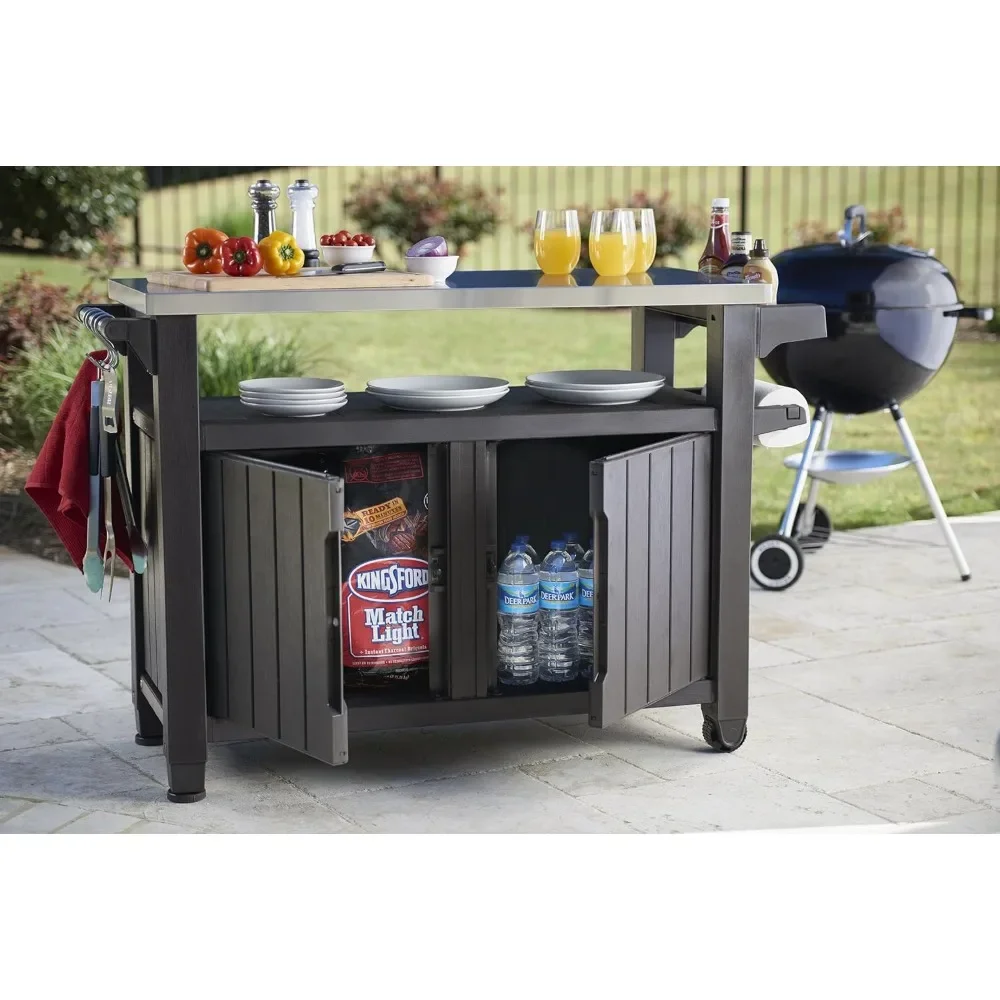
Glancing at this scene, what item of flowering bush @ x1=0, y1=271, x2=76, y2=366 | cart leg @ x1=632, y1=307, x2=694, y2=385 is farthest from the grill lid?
flowering bush @ x1=0, y1=271, x2=76, y2=366

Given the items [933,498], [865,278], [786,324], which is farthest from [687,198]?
[786,324]

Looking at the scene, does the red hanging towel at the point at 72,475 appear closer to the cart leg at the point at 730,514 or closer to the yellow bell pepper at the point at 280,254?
the yellow bell pepper at the point at 280,254

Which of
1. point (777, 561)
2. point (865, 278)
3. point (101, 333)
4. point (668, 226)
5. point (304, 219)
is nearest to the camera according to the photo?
point (101, 333)

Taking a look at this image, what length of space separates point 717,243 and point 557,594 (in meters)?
1.04

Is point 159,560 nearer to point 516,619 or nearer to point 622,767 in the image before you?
point 516,619

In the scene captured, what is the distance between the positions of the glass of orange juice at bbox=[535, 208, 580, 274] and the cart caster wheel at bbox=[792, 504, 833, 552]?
2.64 meters

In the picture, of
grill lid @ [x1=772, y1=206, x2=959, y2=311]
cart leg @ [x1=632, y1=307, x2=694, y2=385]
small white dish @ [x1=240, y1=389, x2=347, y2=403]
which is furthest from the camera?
grill lid @ [x1=772, y1=206, x2=959, y2=311]

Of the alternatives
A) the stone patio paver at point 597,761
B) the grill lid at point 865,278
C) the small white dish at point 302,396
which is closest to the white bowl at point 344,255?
the small white dish at point 302,396

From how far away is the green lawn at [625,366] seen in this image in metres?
7.63

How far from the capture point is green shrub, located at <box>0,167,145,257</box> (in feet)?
31.4

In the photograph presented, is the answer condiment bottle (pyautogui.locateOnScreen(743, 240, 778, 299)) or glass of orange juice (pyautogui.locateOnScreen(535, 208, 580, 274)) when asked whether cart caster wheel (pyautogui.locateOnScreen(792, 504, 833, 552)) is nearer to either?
condiment bottle (pyautogui.locateOnScreen(743, 240, 778, 299))

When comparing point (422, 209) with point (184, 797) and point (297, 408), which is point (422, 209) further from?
point (184, 797)

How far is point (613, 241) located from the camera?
3.88m

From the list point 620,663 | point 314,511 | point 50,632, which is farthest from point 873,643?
point 50,632
